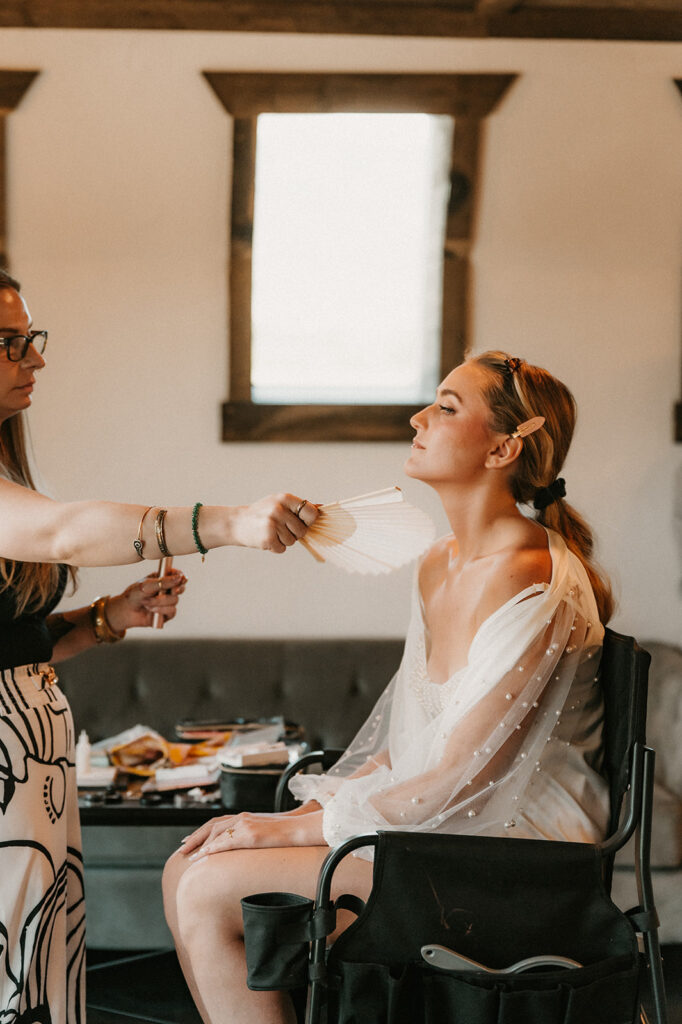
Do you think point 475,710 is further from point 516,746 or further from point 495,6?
point 495,6

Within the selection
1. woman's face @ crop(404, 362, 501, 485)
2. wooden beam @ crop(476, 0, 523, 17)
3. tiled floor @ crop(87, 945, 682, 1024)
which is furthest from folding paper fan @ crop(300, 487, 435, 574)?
wooden beam @ crop(476, 0, 523, 17)

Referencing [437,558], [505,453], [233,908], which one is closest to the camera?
[233,908]

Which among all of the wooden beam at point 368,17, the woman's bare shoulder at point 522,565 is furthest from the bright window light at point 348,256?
the woman's bare shoulder at point 522,565

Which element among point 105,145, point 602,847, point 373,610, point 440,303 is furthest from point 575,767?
point 105,145

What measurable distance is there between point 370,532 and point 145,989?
6.23 feet

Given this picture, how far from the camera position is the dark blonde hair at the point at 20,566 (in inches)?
71.5

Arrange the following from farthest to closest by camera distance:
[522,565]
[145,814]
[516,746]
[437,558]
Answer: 1. [145,814]
2. [437,558]
3. [522,565]
4. [516,746]

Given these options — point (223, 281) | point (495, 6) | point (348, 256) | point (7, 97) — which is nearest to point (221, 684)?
point (223, 281)

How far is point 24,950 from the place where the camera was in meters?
1.75

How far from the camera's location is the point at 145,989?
296cm

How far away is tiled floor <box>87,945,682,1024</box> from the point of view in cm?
278

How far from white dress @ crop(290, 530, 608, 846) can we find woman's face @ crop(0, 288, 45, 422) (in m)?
0.95

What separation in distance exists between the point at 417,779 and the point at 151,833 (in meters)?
1.64

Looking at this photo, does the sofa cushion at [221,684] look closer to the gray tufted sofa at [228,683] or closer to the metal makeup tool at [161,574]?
the gray tufted sofa at [228,683]
